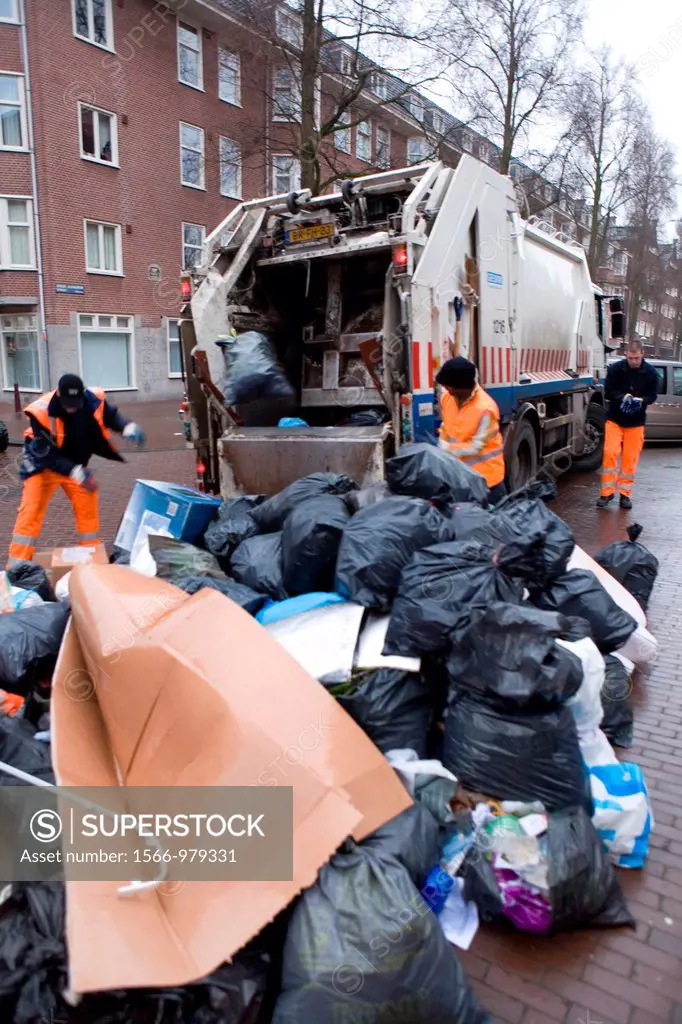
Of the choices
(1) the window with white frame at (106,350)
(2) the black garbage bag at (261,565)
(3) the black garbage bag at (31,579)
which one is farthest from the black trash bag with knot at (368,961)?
(1) the window with white frame at (106,350)

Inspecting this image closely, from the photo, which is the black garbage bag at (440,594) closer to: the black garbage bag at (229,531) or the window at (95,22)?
the black garbage bag at (229,531)

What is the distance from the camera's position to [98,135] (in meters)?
17.6

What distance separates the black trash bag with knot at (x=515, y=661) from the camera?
2.27 metres

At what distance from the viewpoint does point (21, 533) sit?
4.35m

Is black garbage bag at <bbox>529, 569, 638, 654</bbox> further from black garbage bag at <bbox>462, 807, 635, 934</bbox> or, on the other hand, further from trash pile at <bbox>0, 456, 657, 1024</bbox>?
black garbage bag at <bbox>462, 807, 635, 934</bbox>

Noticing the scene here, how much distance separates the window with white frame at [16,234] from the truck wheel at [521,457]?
14.4 m

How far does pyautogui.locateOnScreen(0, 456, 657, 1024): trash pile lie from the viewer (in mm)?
1656

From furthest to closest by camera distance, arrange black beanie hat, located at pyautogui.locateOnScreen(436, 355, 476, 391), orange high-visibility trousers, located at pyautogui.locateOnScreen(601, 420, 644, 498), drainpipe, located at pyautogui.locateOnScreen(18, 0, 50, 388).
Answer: drainpipe, located at pyautogui.locateOnScreen(18, 0, 50, 388), orange high-visibility trousers, located at pyautogui.locateOnScreen(601, 420, 644, 498), black beanie hat, located at pyautogui.locateOnScreen(436, 355, 476, 391)

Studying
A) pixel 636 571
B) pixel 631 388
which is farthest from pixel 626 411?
pixel 636 571

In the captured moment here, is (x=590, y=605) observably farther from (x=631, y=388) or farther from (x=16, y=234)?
(x=16, y=234)

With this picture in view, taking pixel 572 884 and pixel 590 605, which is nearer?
pixel 572 884

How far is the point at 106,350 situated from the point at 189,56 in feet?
27.4

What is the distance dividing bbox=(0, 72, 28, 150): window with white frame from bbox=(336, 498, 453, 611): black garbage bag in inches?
678

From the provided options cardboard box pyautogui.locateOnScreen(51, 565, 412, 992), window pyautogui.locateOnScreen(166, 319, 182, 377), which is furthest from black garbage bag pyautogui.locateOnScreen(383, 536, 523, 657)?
window pyautogui.locateOnScreen(166, 319, 182, 377)
